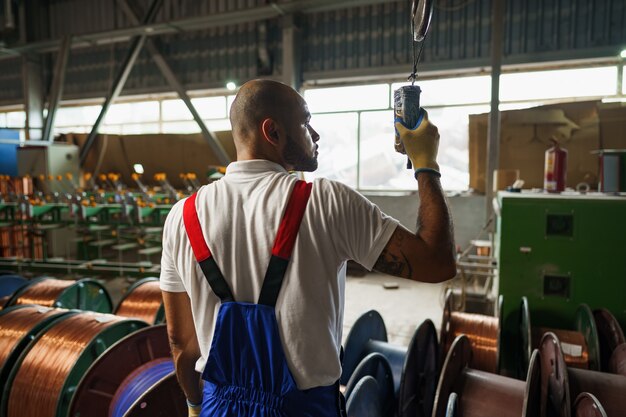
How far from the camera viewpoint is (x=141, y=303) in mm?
3557

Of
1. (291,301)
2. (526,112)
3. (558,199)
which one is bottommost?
(291,301)

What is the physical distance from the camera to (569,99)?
641cm

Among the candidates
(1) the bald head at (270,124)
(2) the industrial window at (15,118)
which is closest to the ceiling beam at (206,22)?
(2) the industrial window at (15,118)

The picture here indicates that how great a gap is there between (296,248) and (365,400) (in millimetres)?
1343

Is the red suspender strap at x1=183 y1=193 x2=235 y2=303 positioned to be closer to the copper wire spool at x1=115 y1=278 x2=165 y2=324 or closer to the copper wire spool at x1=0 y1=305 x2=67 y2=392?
the copper wire spool at x1=0 y1=305 x2=67 y2=392

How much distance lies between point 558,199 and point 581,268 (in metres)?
0.55

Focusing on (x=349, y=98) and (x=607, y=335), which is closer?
(x=607, y=335)

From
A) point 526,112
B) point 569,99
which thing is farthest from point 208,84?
point 569,99

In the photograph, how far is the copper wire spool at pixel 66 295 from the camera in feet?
11.7

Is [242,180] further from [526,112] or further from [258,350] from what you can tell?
[526,112]

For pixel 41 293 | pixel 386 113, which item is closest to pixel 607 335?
pixel 41 293

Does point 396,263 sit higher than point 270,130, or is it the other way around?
point 270,130

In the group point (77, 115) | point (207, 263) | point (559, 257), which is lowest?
point (559, 257)

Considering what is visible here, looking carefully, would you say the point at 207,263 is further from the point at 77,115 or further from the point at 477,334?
the point at 77,115
